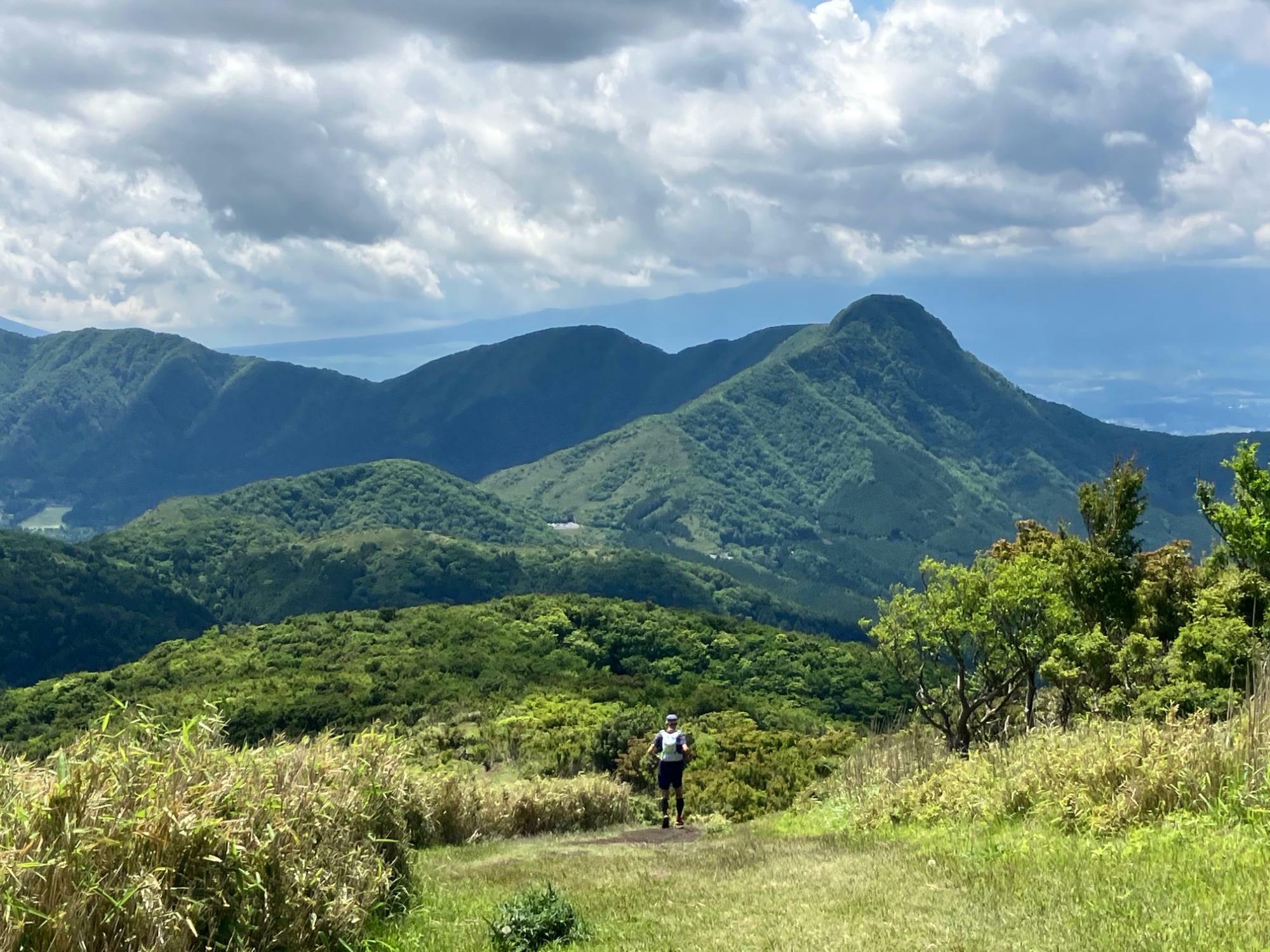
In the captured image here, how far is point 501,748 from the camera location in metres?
38.6

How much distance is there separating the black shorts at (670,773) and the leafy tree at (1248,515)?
13113mm

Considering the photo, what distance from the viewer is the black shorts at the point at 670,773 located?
19578mm

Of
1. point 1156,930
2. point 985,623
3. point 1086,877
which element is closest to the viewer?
point 1156,930

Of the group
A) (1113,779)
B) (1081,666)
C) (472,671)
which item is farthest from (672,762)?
(472,671)

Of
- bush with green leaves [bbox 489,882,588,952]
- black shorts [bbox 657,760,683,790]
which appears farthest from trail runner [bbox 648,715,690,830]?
bush with green leaves [bbox 489,882,588,952]

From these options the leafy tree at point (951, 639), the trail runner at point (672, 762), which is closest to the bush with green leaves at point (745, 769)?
the leafy tree at point (951, 639)

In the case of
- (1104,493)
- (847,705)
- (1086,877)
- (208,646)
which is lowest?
(847,705)

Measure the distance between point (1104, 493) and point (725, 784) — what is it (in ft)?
41.5

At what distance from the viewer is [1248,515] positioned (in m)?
22.6

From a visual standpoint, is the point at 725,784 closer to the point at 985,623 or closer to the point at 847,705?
the point at 985,623

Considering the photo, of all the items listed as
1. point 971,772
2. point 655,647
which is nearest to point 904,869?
point 971,772

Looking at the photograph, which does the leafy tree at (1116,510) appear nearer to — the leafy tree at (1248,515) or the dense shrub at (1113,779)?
the leafy tree at (1248,515)

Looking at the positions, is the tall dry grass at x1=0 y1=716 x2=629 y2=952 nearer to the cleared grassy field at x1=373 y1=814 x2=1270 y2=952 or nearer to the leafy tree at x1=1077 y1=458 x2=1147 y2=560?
the cleared grassy field at x1=373 y1=814 x2=1270 y2=952

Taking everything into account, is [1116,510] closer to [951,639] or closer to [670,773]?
[951,639]
